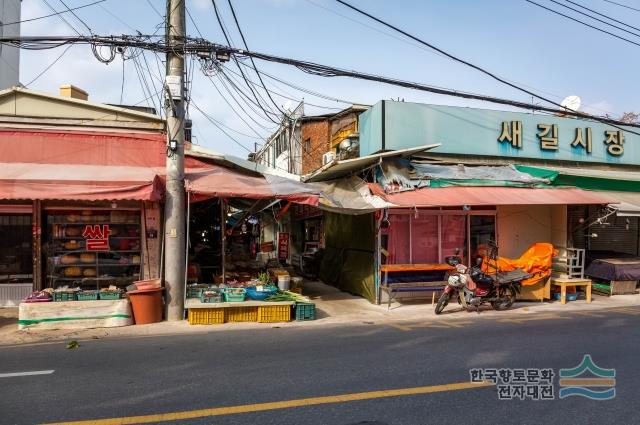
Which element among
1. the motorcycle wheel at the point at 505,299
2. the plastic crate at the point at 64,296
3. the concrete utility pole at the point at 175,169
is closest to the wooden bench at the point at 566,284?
the motorcycle wheel at the point at 505,299

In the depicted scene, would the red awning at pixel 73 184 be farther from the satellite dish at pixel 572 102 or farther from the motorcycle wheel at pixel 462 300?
the satellite dish at pixel 572 102

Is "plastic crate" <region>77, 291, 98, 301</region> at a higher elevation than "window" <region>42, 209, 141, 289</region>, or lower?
lower

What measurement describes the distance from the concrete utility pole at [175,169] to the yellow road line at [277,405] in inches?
223

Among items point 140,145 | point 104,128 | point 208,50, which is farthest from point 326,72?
point 104,128

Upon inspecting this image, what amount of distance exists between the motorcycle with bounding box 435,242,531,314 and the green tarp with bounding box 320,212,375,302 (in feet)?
7.22

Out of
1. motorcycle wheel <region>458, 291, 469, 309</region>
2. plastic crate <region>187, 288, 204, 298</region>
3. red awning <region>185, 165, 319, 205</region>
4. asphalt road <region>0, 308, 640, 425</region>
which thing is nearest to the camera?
asphalt road <region>0, 308, 640, 425</region>

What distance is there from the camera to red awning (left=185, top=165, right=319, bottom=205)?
1052 cm

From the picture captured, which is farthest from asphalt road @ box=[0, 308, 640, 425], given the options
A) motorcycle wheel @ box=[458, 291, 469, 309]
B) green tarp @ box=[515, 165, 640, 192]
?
green tarp @ box=[515, 165, 640, 192]

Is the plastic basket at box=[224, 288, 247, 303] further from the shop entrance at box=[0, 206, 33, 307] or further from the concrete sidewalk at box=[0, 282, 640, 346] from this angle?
the shop entrance at box=[0, 206, 33, 307]

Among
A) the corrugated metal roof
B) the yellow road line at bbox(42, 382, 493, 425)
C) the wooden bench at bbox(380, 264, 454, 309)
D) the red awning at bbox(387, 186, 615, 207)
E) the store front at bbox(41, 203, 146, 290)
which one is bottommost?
the yellow road line at bbox(42, 382, 493, 425)

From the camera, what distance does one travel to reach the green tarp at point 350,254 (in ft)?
42.7

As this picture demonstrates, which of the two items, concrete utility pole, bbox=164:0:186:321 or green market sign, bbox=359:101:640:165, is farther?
green market sign, bbox=359:101:640:165

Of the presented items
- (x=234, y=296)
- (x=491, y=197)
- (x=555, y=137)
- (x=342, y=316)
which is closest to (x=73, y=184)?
(x=234, y=296)

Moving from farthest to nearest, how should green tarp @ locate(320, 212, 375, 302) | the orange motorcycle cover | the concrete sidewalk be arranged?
green tarp @ locate(320, 212, 375, 302) < the orange motorcycle cover < the concrete sidewalk
